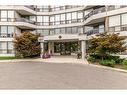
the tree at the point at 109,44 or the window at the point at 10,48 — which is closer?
the tree at the point at 109,44

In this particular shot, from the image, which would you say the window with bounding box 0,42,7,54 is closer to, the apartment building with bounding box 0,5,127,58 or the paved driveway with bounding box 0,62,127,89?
the apartment building with bounding box 0,5,127,58

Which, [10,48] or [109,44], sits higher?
[109,44]

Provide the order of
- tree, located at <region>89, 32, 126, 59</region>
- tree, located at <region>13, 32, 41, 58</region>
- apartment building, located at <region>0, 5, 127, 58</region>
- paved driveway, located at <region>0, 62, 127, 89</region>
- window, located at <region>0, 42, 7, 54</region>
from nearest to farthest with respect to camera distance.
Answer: paved driveway, located at <region>0, 62, 127, 89</region>, tree, located at <region>89, 32, 126, 59</region>, tree, located at <region>13, 32, 41, 58</region>, apartment building, located at <region>0, 5, 127, 58</region>, window, located at <region>0, 42, 7, 54</region>

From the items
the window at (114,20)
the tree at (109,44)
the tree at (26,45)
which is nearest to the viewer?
the tree at (109,44)

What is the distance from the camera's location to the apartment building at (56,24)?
106 feet

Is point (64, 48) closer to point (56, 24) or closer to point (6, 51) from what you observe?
point (56, 24)

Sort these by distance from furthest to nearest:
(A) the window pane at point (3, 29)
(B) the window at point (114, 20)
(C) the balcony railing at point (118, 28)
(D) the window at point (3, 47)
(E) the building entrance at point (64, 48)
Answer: (E) the building entrance at point (64, 48)
(A) the window pane at point (3, 29)
(D) the window at point (3, 47)
(B) the window at point (114, 20)
(C) the balcony railing at point (118, 28)

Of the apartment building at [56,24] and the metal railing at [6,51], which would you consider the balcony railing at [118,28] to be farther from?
the metal railing at [6,51]

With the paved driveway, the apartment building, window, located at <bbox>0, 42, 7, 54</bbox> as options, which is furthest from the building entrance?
the paved driveway

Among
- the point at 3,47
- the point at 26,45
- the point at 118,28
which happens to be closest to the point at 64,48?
the point at 3,47

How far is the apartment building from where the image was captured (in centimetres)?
3234

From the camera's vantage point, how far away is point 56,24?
141 feet

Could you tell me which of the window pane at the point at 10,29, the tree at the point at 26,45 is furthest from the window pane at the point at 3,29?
the tree at the point at 26,45
